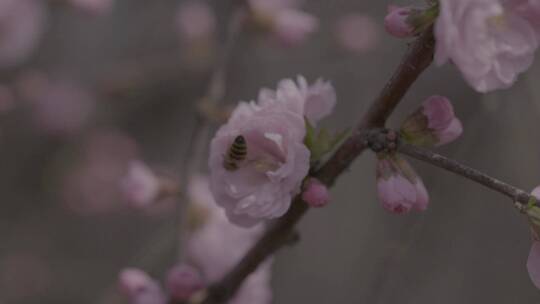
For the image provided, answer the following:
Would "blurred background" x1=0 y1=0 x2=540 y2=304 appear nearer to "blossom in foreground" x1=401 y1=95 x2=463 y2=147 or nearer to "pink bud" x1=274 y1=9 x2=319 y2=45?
"pink bud" x1=274 y1=9 x2=319 y2=45

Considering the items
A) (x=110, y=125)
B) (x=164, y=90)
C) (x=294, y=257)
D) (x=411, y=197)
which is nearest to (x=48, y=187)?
(x=110, y=125)

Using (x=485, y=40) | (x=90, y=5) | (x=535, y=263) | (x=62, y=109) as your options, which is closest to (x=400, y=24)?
(x=485, y=40)

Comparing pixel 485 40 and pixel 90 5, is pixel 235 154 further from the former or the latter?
pixel 90 5

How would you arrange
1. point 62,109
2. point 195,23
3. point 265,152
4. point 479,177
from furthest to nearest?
1. point 62,109
2. point 195,23
3. point 265,152
4. point 479,177

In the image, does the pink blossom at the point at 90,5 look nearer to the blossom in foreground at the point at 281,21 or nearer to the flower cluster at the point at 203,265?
the blossom in foreground at the point at 281,21

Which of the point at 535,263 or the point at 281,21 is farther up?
the point at 535,263

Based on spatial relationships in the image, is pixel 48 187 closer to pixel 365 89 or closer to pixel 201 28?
Result: pixel 201 28
